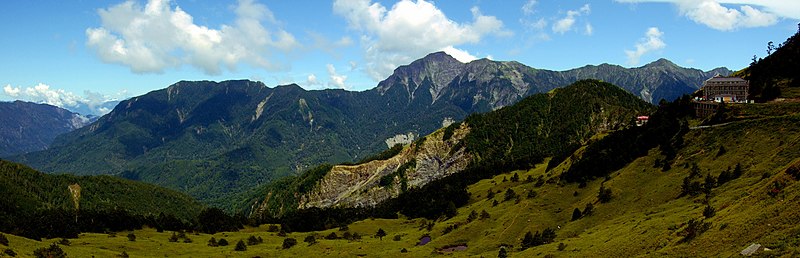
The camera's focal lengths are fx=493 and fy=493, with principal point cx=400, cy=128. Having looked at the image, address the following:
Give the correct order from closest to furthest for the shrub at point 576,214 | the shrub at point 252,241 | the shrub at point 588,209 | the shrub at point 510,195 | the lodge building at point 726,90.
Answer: the shrub at point 588,209, the shrub at point 576,214, the shrub at point 252,241, the lodge building at point 726,90, the shrub at point 510,195

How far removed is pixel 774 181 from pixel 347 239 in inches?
4295

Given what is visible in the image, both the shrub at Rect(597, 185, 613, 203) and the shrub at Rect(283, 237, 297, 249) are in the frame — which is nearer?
the shrub at Rect(597, 185, 613, 203)

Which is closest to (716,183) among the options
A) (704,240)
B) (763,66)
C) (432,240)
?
(704,240)

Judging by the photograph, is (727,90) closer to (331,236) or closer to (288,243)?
Result: (331,236)

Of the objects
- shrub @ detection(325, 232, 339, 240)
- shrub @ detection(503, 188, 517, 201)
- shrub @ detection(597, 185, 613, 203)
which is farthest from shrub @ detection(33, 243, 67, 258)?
shrub @ detection(503, 188, 517, 201)

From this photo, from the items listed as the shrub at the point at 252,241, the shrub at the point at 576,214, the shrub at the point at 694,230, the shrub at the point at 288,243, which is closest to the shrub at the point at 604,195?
the shrub at the point at 576,214

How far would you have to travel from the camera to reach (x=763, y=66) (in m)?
165

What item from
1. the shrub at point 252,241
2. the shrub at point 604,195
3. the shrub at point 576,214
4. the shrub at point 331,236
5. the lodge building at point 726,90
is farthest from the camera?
the shrub at point 331,236

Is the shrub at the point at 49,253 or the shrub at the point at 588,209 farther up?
the shrub at the point at 49,253

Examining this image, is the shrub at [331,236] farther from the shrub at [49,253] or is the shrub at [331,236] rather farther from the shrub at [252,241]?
the shrub at [49,253]

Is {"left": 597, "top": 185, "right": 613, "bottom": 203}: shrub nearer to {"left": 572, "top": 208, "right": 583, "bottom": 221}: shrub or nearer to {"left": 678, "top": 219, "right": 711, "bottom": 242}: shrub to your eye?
{"left": 572, "top": 208, "right": 583, "bottom": 221}: shrub

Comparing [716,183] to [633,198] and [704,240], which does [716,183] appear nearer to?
[633,198]

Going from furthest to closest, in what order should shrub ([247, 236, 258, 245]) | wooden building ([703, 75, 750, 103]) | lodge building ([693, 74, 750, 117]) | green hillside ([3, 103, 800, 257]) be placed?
1. wooden building ([703, 75, 750, 103])
2. lodge building ([693, 74, 750, 117])
3. shrub ([247, 236, 258, 245])
4. green hillside ([3, 103, 800, 257])

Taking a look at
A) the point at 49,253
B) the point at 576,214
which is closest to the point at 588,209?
the point at 576,214
